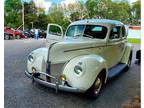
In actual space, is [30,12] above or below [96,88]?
above

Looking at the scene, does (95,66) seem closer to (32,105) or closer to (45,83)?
(45,83)

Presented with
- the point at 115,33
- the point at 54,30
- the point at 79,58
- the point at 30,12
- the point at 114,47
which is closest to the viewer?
the point at 79,58

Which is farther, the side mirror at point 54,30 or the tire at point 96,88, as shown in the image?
the side mirror at point 54,30

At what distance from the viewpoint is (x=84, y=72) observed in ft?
9.79

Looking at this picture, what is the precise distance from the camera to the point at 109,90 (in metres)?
3.76

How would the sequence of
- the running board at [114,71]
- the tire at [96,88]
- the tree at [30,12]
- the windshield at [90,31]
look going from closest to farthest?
the tire at [96,88], the running board at [114,71], the windshield at [90,31], the tree at [30,12]

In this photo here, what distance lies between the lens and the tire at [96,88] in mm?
3182

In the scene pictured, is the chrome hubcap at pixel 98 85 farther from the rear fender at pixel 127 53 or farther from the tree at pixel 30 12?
the tree at pixel 30 12

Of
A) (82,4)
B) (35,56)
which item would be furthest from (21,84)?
(82,4)

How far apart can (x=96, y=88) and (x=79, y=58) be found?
48 centimetres

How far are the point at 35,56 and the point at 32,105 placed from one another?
2.97ft

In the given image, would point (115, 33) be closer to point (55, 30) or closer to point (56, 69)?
point (55, 30)

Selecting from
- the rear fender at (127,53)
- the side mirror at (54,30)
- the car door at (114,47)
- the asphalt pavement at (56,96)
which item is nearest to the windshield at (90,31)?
the car door at (114,47)

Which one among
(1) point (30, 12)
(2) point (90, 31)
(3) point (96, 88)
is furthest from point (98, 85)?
(1) point (30, 12)
